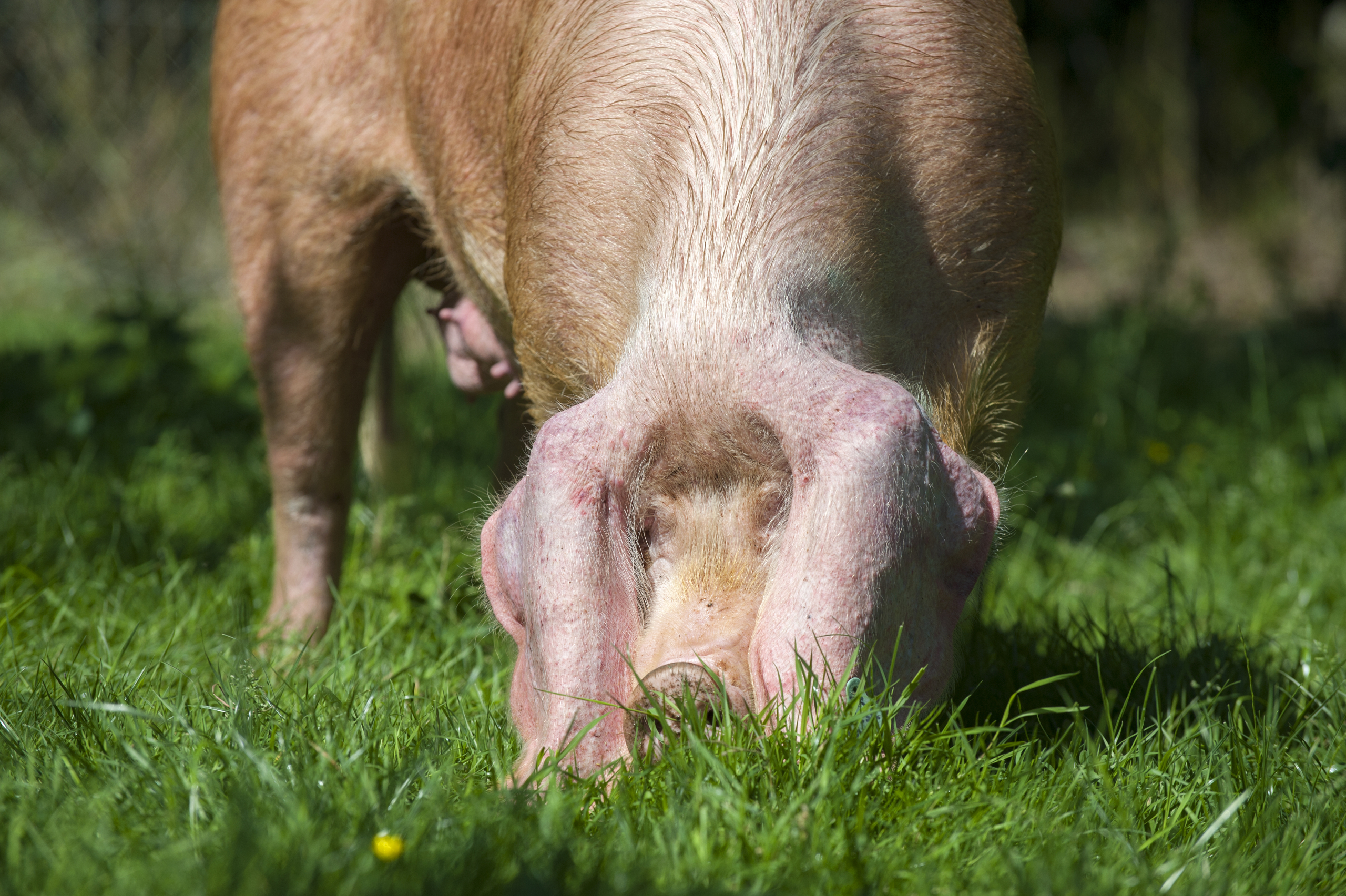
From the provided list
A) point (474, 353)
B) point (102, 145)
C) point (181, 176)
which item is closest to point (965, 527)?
point (474, 353)

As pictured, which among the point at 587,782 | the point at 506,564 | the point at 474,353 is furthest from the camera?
the point at 474,353

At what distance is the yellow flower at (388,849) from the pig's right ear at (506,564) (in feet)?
1.74

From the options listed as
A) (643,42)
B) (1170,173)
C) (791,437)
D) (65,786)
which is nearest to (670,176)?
(643,42)

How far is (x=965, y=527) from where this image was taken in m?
2.02

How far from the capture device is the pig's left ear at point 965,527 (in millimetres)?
2021

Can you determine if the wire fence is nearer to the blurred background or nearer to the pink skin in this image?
the blurred background

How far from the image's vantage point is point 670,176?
Answer: 2205mm

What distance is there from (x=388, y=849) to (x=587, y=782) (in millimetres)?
355

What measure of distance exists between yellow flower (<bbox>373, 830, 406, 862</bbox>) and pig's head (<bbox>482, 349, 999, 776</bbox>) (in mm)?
353

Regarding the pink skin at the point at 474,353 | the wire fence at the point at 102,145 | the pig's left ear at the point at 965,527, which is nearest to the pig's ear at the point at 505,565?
the pig's left ear at the point at 965,527

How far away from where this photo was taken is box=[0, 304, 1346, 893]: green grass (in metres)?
1.71

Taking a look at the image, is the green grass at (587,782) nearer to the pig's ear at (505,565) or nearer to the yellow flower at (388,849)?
Answer: the yellow flower at (388,849)

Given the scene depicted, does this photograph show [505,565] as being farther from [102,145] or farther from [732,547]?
[102,145]

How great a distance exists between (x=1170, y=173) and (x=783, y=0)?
397 inches
